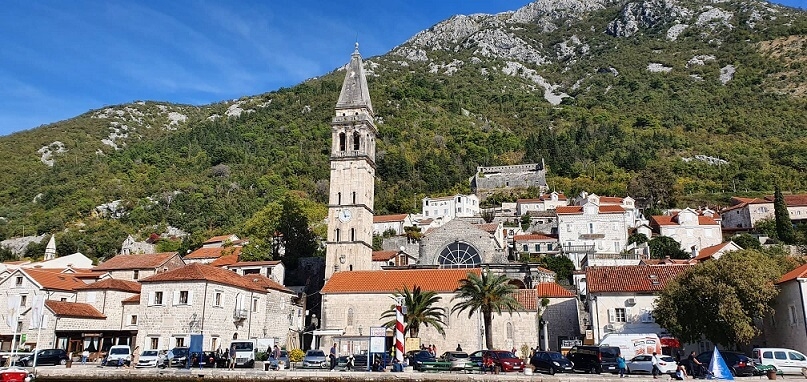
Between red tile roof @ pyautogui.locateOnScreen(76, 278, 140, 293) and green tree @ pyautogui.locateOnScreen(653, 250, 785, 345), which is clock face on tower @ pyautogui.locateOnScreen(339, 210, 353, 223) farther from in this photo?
green tree @ pyautogui.locateOnScreen(653, 250, 785, 345)

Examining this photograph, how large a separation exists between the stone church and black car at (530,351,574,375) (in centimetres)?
1346

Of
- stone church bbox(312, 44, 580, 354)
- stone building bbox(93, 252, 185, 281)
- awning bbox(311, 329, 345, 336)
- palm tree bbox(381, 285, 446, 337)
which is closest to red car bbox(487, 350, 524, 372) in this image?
palm tree bbox(381, 285, 446, 337)

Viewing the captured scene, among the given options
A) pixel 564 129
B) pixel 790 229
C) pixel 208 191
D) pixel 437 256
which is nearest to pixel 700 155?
pixel 564 129

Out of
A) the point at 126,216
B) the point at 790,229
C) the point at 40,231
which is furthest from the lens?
the point at 126,216

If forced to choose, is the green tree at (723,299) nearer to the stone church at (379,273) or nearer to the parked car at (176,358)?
the stone church at (379,273)

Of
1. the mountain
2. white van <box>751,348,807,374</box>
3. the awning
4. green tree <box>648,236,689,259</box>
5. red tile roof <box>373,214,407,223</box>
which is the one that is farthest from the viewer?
the mountain

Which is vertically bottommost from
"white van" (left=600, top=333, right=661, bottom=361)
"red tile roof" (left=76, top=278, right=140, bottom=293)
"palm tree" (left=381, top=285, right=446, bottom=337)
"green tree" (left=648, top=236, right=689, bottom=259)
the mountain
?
"white van" (left=600, top=333, right=661, bottom=361)

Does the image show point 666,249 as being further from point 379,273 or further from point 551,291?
point 379,273

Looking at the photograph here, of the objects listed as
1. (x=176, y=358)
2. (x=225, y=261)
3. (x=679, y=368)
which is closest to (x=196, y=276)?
(x=176, y=358)

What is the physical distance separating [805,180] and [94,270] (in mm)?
114924

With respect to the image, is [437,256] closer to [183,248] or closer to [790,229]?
[790,229]

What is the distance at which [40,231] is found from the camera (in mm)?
107438

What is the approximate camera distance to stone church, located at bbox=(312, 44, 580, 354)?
45438 mm

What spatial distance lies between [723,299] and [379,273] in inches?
1048
